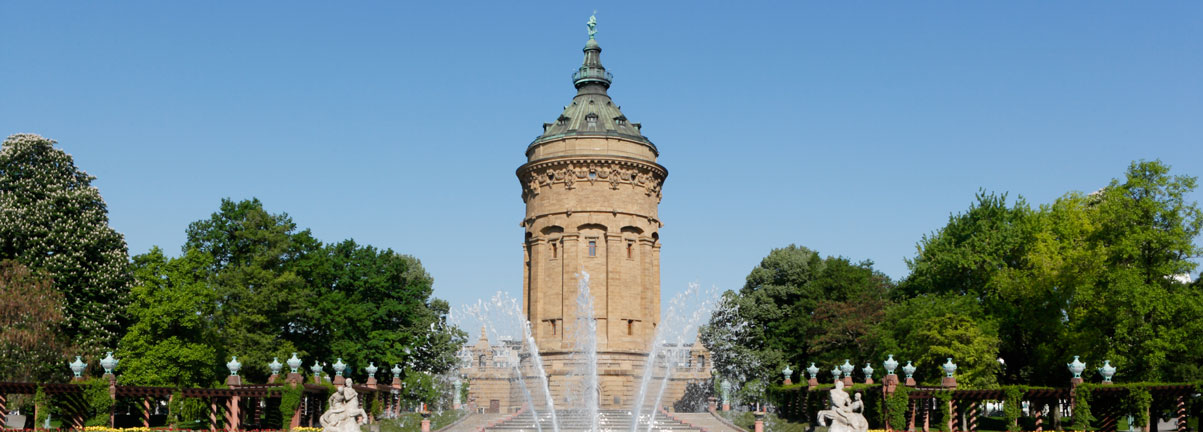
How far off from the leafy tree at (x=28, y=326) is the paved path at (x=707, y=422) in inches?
995

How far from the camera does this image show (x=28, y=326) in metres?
38.5

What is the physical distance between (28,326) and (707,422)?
27.2 m

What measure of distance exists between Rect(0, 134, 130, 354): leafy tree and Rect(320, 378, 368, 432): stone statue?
20.9 meters

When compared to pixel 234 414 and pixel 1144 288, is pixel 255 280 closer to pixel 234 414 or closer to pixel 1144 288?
pixel 234 414

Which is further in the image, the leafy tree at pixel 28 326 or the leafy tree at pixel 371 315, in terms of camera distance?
the leafy tree at pixel 371 315

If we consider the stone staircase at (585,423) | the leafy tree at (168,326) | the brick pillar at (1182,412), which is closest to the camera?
the brick pillar at (1182,412)

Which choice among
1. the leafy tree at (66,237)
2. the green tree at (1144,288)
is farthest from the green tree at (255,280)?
the green tree at (1144,288)

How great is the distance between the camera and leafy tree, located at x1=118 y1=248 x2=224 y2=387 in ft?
137

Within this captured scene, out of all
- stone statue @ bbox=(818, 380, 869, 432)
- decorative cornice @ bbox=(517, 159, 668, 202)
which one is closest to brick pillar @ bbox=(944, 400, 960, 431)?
stone statue @ bbox=(818, 380, 869, 432)

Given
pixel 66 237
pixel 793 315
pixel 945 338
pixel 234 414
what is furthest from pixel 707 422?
pixel 66 237

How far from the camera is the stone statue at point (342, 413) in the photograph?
2477 centimetres

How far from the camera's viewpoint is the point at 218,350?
45.4 meters

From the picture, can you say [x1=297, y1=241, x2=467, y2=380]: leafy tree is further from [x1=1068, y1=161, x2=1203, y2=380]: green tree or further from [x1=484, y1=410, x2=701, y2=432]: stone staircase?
[x1=1068, y1=161, x2=1203, y2=380]: green tree

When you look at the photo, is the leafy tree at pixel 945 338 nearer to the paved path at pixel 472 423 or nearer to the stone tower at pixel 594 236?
the stone tower at pixel 594 236
